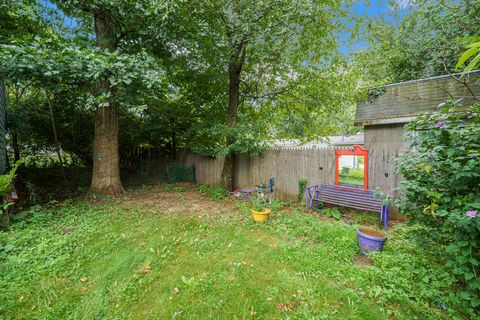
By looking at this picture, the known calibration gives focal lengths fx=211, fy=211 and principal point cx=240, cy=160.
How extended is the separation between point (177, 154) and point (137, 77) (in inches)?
213

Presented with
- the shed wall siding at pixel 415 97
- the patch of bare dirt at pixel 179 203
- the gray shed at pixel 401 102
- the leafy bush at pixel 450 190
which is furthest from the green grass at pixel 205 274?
the shed wall siding at pixel 415 97

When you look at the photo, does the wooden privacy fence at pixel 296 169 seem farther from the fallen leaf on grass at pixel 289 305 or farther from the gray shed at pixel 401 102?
the fallen leaf on grass at pixel 289 305

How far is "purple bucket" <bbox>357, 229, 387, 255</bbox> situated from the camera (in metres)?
2.99

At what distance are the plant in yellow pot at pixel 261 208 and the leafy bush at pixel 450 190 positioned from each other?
7.73 feet

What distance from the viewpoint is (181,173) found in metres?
8.84

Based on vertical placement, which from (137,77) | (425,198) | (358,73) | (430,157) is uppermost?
(358,73)

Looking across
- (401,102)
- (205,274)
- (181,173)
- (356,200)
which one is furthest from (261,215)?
(401,102)

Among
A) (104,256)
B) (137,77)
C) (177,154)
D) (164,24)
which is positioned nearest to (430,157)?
(104,256)

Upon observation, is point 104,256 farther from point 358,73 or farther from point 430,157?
point 358,73

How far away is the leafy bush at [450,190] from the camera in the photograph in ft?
6.24

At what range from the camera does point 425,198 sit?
2.46 metres

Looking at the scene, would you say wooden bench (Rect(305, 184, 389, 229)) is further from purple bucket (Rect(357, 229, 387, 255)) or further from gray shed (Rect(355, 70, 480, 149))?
gray shed (Rect(355, 70, 480, 149))

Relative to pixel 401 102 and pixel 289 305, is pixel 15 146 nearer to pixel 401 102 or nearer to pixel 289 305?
pixel 289 305

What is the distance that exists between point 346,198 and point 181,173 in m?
6.35
